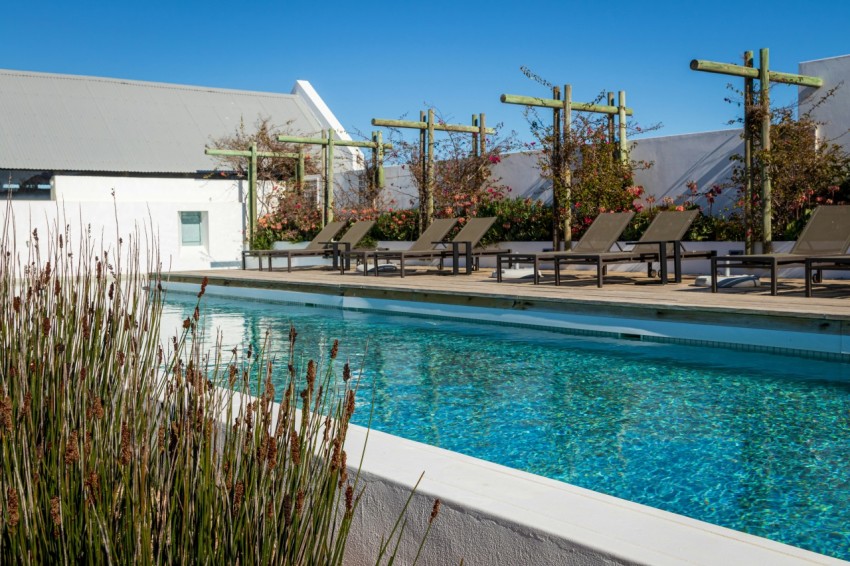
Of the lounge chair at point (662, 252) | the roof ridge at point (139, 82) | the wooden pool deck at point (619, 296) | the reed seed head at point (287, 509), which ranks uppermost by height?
the roof ridge at point (139, 82)

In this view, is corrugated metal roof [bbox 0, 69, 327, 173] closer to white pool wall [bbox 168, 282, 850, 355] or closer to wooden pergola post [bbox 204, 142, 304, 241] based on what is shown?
wooden pergola post [bbox 204, 142, 304, 241]

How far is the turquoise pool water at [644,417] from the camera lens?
3.29 metres

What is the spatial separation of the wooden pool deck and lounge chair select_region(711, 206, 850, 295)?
0.98 feet

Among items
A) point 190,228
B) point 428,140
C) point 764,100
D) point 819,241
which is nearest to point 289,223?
point 190,228

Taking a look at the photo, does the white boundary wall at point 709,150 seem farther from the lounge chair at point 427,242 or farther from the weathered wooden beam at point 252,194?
the weathered wooden beam at point 252,194

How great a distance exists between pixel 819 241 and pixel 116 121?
21228mm

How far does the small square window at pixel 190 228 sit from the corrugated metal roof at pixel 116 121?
5544 millimetres

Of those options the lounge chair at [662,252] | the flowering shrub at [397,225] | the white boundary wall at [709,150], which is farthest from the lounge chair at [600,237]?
the flowering shrub at [397,225]

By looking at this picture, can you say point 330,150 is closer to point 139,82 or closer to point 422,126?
point 422,126

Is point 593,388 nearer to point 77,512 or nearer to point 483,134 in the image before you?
point 77,512

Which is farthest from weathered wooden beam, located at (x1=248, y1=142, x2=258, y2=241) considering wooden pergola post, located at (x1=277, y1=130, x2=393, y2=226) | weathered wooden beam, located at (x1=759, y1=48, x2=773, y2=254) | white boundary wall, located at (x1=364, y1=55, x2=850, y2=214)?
weathered wooden beam, located at (x1=759, y1=48, x2=773, y2=254)

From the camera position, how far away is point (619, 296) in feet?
24.2

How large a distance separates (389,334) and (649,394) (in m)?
3.30

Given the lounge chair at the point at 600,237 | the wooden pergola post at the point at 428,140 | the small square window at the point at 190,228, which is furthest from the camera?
the small square window at the point at 190,228
